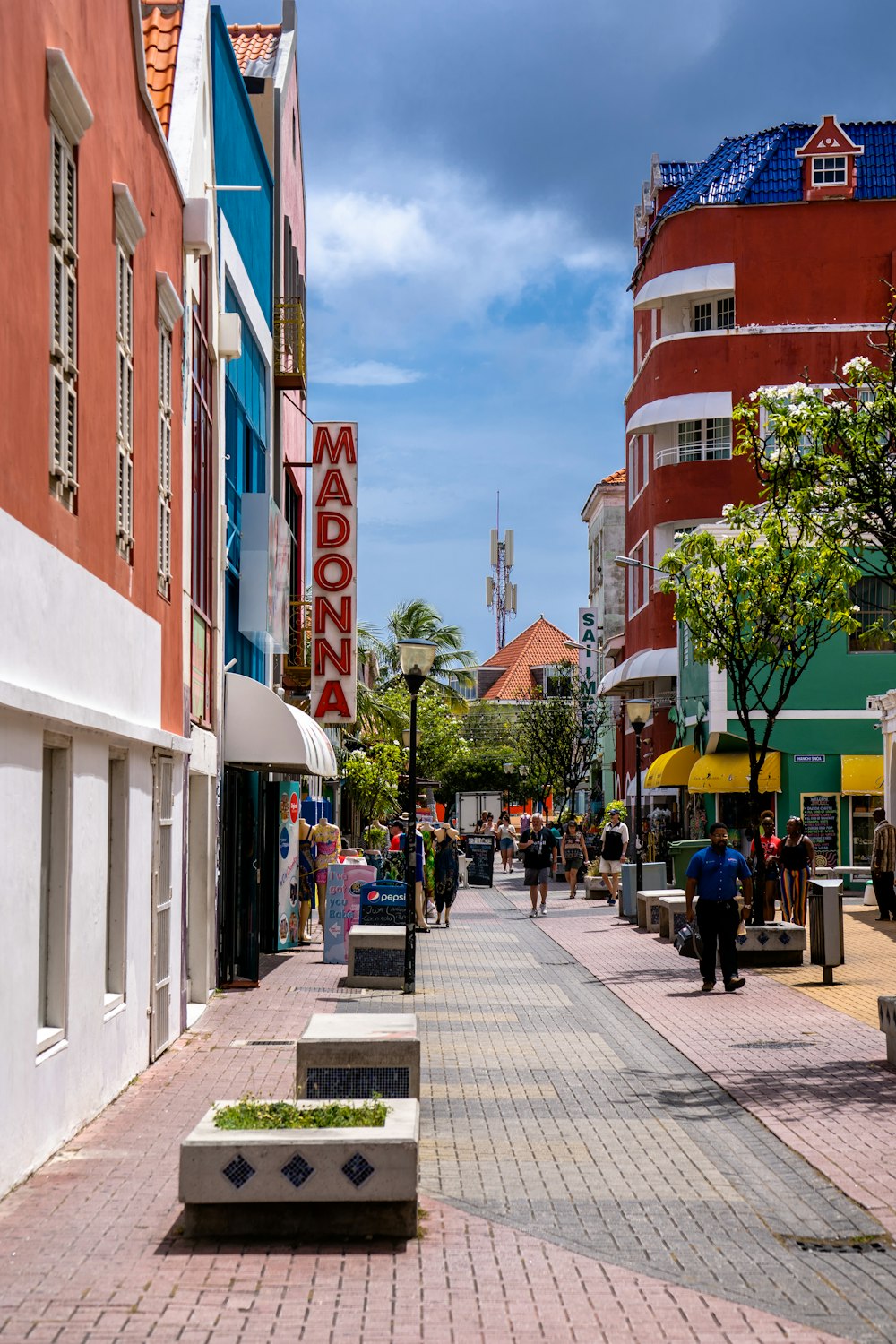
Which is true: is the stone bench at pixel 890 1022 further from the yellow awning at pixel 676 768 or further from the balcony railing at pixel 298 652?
the yellow awning at pixel 676 768

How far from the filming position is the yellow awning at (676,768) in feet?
147

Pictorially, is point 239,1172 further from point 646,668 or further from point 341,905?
point 646,668

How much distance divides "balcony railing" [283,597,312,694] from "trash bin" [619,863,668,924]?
273 inches

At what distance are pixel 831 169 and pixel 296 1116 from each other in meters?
46.9

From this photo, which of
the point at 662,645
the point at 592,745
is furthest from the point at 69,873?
the point at 592,745

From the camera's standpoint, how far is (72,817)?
10.4 m

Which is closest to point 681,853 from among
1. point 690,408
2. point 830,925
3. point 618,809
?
point 830,925

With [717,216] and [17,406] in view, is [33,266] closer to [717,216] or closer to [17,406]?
[17,406]

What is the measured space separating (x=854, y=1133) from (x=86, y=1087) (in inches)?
182

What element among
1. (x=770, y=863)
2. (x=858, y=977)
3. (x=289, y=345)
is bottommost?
(x=858, y=977)

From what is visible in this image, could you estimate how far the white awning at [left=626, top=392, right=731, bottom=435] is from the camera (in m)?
49.3

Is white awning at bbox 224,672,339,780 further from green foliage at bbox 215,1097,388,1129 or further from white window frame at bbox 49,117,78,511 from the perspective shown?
green foliage at bbox 215,1097,388,1129

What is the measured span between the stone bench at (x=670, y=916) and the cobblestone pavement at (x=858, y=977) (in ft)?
7.75

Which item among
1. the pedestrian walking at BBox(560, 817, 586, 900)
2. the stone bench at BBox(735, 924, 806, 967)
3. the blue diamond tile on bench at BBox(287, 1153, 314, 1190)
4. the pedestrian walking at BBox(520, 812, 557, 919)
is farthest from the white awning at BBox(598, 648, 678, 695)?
the blue diamond tile on bench at BBox(287, 1153, 314, 1190)
